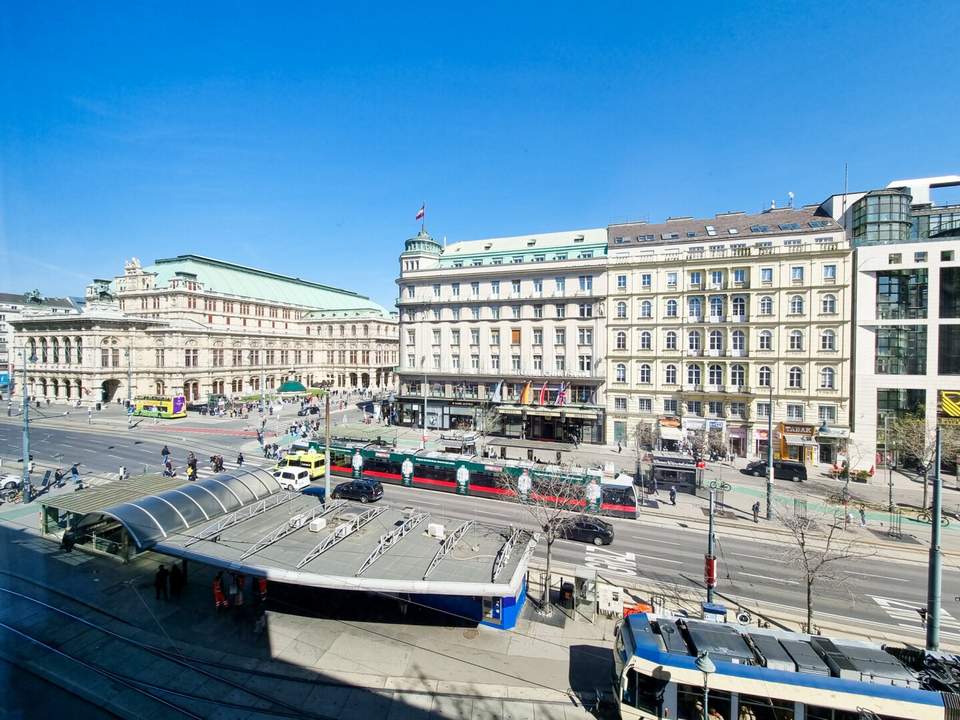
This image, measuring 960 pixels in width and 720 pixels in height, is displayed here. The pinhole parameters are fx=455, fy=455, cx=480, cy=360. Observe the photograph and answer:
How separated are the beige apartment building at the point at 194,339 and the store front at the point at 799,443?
65129mm

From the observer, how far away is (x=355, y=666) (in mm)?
13008

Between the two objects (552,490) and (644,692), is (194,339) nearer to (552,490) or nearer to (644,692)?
(552,490)

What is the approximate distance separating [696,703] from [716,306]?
40.8 metres

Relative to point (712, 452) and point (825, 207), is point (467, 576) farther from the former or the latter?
point (825, 207)

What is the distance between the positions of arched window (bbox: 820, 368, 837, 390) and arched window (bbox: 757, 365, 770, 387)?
4.27m

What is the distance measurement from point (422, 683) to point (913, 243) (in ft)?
167

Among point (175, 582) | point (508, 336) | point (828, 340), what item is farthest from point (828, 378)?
point (175, 582)

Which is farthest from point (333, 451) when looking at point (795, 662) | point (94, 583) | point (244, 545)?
point (795, 662)

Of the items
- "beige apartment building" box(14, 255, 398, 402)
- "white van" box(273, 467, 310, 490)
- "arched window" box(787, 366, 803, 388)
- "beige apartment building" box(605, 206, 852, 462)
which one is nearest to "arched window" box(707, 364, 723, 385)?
"beige apartment building" box(605, 206, 852, 462)

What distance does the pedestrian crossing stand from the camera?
53.1 feet

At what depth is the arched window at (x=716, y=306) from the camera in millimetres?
44062

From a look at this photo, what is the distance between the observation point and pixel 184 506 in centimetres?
1623

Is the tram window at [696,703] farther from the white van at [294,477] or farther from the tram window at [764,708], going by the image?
the white van at [294,477]

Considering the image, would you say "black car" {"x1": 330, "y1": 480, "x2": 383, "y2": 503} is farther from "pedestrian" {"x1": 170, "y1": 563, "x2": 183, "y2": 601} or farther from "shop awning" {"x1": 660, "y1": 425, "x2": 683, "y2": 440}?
"shop awning" {"x1": 660, "y1": 425, "x2": 683, "y2": 440}
